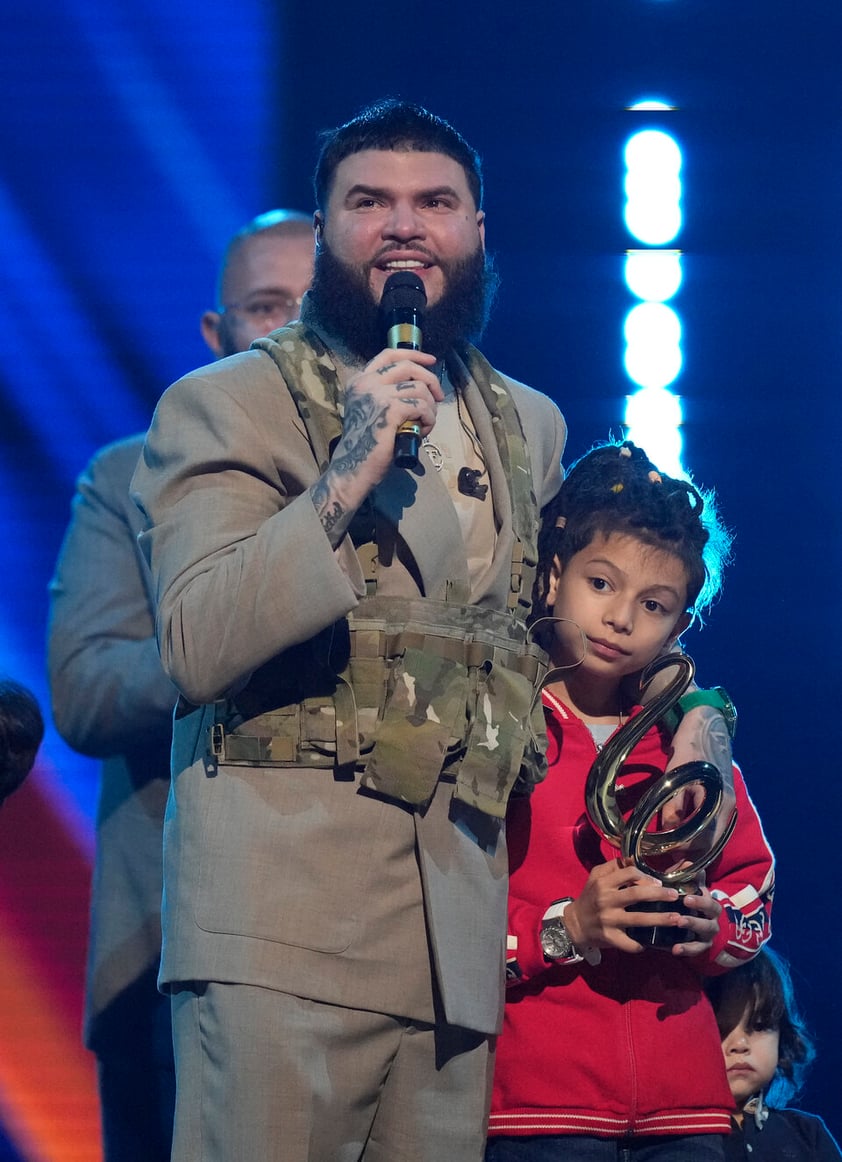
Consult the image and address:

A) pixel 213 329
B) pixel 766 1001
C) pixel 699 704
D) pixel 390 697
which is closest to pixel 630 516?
pixel 699 704

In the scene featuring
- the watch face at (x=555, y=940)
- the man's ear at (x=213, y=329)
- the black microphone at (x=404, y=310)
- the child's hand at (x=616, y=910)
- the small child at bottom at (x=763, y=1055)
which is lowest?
the small child at bottom at (x=763, y=1055)

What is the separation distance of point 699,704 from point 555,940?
410 mm

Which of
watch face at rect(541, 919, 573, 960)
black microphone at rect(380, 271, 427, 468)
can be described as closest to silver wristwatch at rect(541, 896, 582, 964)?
watch face at rect(541, 919, 573, 960)

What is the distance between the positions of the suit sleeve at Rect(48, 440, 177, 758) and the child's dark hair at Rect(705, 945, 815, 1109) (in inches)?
39.6

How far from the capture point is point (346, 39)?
303cm

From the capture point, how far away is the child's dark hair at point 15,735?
224cm

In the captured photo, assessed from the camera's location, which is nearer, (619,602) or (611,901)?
(611,901)

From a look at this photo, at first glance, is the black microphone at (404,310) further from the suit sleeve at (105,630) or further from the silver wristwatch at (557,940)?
the suit sleeve at (105,630)

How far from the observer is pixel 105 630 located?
262cm

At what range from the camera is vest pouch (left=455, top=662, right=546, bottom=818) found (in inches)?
68.2

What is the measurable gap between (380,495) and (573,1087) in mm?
817

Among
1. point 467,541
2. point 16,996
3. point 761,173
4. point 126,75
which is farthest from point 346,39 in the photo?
point 16,996

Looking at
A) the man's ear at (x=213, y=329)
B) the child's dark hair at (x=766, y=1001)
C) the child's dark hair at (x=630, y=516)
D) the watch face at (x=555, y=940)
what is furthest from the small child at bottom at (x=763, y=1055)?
the man's ear at (x=213, y=329)

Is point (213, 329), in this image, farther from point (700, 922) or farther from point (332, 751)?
point (700, 922)
